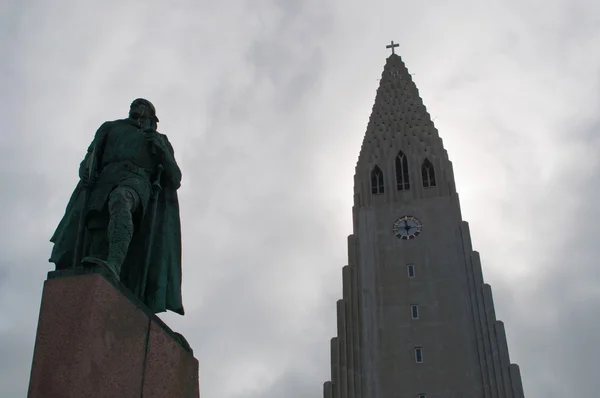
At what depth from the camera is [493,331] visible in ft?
124

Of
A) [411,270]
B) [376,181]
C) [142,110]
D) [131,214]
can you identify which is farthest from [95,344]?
[376,181]

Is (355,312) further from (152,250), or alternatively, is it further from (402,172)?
(152,250)

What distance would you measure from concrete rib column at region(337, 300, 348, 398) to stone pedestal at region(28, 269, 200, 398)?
3269cm

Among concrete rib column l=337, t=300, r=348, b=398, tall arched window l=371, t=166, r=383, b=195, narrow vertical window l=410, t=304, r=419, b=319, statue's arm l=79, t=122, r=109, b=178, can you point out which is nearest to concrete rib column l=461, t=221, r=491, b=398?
narrow vertical window l=410, t=304, r=419, b=319

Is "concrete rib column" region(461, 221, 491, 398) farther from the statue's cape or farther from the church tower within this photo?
the statue's cape

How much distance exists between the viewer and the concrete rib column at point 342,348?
122ft

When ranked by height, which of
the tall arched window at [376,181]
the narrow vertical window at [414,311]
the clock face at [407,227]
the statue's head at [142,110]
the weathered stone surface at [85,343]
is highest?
the tall arched window at [376,181]

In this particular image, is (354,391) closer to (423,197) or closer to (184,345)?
(423,197)

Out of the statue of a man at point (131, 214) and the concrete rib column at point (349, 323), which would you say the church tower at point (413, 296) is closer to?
the concrete rib column at point (349, 323)

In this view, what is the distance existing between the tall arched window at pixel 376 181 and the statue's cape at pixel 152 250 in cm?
3953

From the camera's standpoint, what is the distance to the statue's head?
22.9ft

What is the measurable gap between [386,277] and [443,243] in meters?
4.05

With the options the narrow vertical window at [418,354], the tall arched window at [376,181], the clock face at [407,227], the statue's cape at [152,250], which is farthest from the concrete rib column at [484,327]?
the statue's cape at [152,250]

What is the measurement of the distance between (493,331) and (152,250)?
1336 inches
